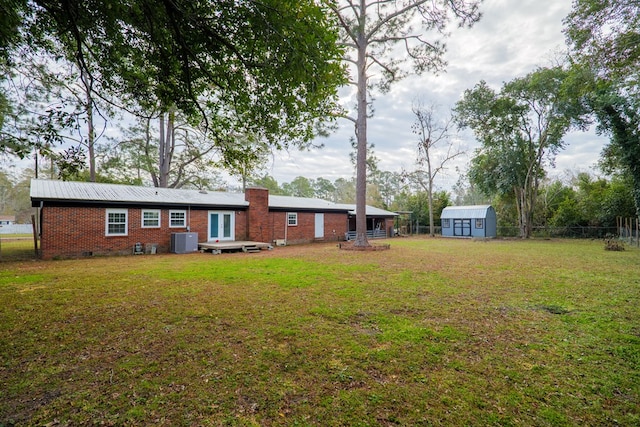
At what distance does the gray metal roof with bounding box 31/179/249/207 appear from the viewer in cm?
1186

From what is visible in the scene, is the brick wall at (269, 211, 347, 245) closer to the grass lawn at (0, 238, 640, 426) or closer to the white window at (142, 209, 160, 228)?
the white window at (142, 209, 160, 228)

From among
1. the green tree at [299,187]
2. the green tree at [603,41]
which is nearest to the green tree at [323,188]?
the green tree at [299,187]

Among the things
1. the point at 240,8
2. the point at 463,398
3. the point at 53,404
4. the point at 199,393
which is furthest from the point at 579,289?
the point at 53,404

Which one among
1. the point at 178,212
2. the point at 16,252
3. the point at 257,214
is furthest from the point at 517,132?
the point at 16,252

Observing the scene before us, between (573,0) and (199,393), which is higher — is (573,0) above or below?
above

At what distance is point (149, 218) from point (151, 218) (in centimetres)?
9

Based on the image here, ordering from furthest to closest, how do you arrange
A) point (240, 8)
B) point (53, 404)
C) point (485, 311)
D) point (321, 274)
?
1. point (321, 274)
2. point (485, 311)
3. point (240, 8)
4. point (53, 404)

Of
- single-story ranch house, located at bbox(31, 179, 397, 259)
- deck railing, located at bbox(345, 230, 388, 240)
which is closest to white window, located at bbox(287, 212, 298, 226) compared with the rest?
single-story ranch house, located at bbox(31, 179, 397, 259)

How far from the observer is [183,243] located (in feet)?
46.0

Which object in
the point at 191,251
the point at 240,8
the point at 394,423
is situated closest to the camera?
the point at 394,423

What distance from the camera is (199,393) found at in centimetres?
270

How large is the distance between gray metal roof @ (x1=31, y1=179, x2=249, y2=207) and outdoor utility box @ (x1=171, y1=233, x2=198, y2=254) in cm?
181

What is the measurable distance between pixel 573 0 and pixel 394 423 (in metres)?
14.8

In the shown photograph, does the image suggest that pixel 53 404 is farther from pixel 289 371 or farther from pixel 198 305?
pixel 198 305
